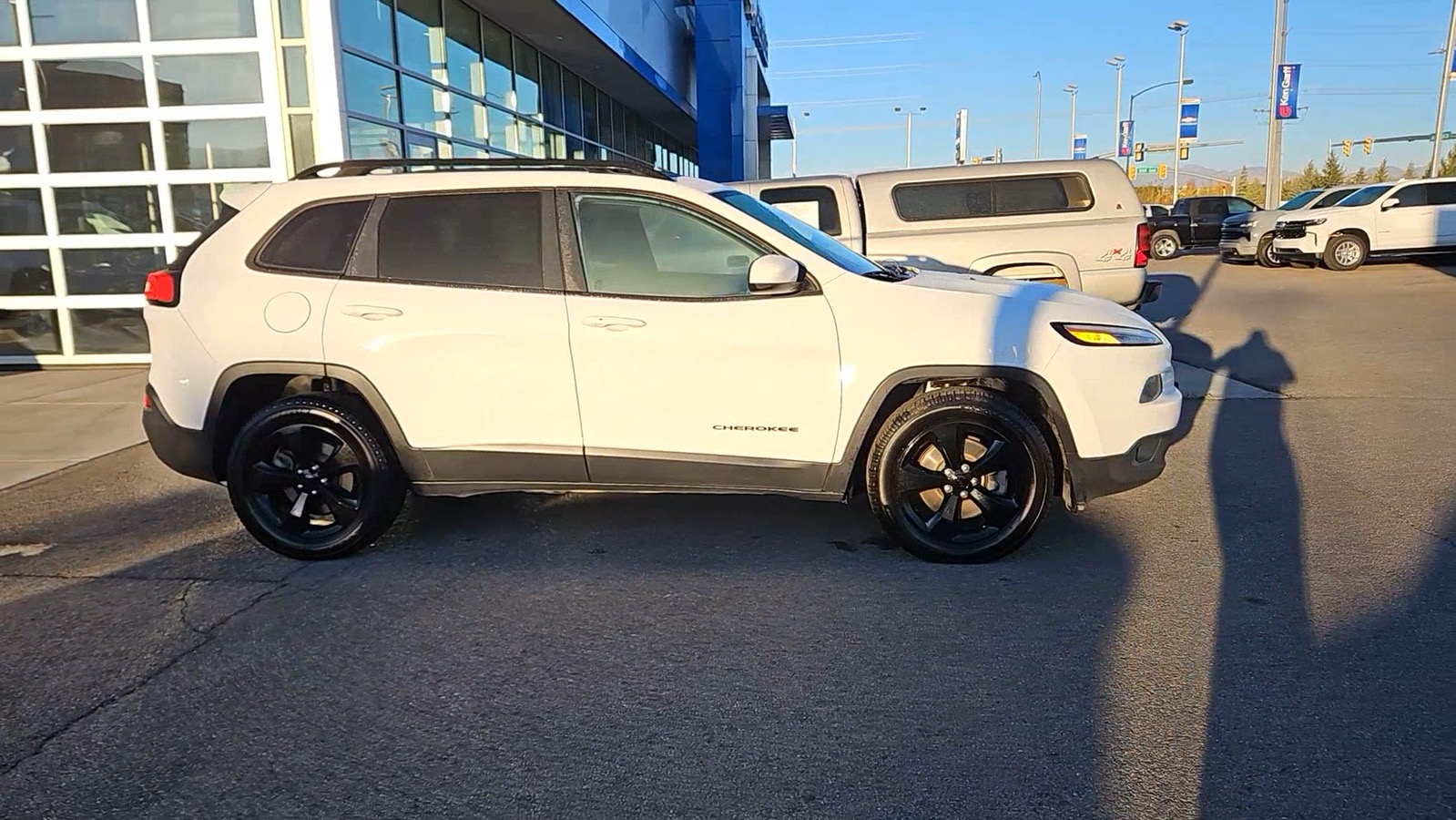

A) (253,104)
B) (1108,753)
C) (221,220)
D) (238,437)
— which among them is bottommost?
(1108,753)

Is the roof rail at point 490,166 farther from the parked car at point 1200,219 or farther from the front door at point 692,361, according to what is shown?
the parked car at point 1200,219

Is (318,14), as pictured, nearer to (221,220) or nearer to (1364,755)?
(221,220)

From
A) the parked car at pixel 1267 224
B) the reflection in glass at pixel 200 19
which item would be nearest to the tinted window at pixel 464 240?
the reflection in glass at pixel 200 19

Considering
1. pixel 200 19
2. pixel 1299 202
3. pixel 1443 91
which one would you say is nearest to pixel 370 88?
pixel 200 19

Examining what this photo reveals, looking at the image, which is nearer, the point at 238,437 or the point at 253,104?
the point at 238,437

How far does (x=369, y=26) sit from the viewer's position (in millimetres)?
11523

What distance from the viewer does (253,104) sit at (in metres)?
10.3

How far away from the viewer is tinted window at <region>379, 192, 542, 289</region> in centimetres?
476

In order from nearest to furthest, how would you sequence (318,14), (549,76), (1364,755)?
1. (1364,755)
2. (318,14)
3. (549,76)

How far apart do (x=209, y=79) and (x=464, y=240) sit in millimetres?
7374

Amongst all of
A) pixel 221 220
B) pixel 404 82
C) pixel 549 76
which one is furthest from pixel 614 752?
pixel 549 76

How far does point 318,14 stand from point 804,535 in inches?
315

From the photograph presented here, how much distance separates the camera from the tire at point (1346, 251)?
2055 cm

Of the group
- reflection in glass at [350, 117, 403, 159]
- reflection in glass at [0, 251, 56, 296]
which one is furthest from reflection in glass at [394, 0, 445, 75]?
reflection in glass at [0, 251, 56, 296]
